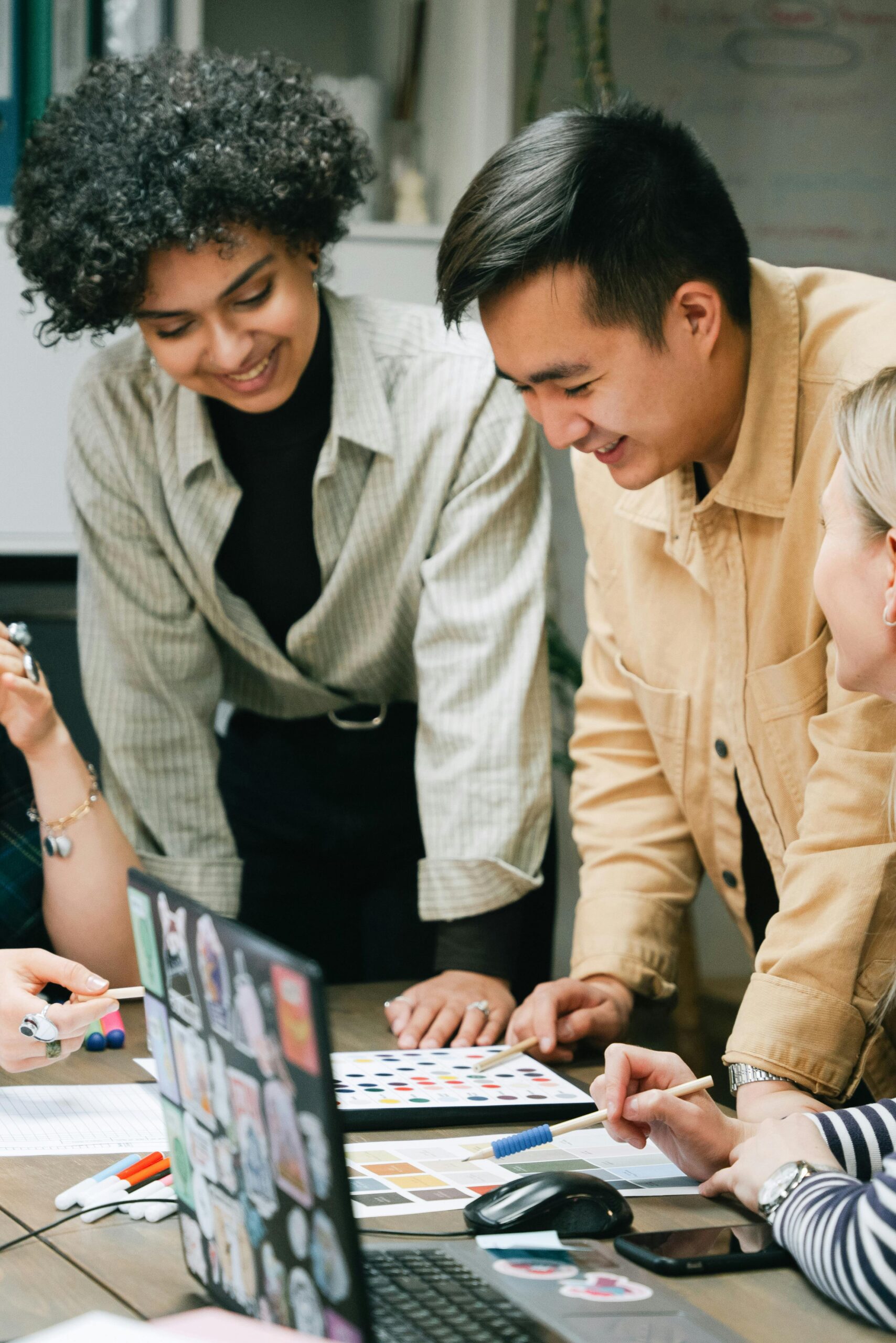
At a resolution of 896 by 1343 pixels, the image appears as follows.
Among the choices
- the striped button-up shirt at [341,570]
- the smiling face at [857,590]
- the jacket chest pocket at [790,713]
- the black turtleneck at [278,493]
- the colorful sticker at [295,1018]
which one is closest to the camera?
the colorful sticker at [295,1018]

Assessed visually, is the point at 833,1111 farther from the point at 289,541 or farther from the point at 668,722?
the point at 289,541

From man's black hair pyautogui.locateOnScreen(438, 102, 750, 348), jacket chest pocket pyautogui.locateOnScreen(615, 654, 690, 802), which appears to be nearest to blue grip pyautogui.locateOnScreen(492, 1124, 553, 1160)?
jacket chest pocket pyautogui.locateOnScreen(615, 654, 690, 802)

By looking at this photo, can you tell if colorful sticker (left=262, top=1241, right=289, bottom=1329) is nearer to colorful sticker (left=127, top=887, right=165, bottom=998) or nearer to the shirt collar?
colorful sticker (left=127, top=887, right=165, bottom=998)

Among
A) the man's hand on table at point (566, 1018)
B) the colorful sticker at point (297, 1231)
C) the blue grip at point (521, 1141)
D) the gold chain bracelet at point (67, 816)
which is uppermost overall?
the colorful sticker at point (297, 1231)

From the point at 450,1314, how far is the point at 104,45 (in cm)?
193

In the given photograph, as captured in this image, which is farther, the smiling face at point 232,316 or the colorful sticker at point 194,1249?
the smiling face at point 232,316

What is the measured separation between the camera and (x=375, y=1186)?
1.03m

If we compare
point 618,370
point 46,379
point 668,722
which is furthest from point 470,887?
point 46,379

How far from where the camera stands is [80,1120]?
117 centimetres

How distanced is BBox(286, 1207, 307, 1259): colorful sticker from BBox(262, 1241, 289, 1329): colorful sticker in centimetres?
3

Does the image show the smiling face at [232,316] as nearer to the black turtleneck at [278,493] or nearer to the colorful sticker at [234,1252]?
the black turtleneck at [278,493]

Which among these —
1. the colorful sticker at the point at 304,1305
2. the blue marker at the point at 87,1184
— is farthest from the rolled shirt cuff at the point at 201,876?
the colorful sticker at the point at 304,1305

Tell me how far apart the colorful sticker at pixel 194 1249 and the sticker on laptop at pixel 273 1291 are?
0.30 ft

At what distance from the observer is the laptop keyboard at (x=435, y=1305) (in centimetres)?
77
